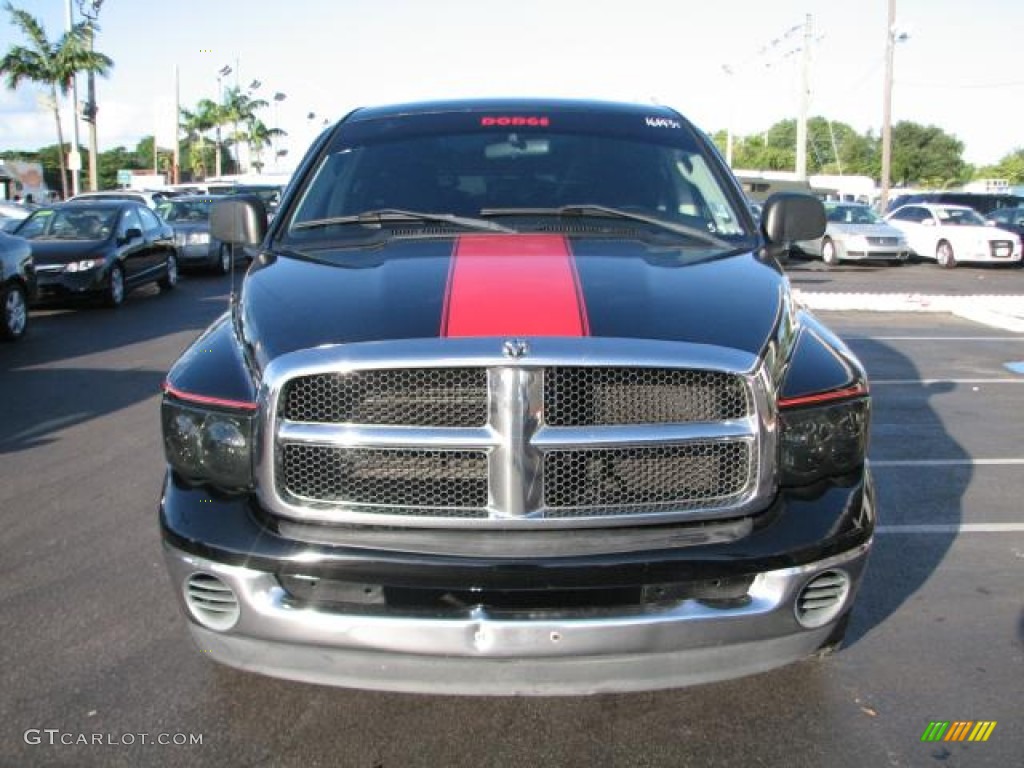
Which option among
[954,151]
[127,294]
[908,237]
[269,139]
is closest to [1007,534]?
[127,294]

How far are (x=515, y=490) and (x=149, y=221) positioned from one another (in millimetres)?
15733

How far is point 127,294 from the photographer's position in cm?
1619

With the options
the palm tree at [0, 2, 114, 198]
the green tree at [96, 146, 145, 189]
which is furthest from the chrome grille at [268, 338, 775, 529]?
the green tree at [96, 146, 145, 189]

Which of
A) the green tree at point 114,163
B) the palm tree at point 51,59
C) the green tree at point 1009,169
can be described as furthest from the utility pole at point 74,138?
the green tree at point 1009,169

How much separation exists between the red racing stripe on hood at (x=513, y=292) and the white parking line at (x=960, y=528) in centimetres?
257

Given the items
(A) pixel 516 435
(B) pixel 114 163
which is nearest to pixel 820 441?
(A) pixel 516 435

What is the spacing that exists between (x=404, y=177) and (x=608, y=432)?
6.31ft

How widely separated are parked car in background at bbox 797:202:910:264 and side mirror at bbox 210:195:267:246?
72.2 feet

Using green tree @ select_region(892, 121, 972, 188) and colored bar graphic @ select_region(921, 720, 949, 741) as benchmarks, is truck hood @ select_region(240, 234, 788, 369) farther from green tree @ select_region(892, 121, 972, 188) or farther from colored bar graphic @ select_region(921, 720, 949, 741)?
green tree @ select_region(892, 121, 972, 188)

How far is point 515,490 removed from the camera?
265 centimetres

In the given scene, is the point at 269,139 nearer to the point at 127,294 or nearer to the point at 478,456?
the point at 127,294

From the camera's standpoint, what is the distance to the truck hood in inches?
109

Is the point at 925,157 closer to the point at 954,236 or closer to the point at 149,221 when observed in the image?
the point at 954,236

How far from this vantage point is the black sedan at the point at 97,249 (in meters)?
14.2
